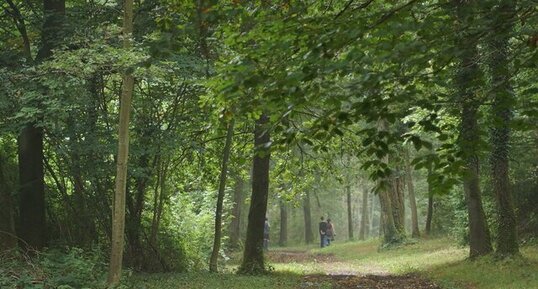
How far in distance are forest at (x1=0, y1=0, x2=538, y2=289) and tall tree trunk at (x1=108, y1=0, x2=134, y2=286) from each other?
0.12 feet

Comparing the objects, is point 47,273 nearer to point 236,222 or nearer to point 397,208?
point 397,208

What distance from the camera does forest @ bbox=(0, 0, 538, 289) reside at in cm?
420

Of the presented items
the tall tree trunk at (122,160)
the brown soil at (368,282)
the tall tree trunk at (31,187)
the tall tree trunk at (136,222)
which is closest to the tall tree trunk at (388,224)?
the brown soil at (368,282)

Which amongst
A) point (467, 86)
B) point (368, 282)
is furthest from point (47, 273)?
point (467, 86)

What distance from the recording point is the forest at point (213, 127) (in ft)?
13.8

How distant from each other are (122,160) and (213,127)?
3.84 meters

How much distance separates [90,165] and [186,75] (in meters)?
2.88

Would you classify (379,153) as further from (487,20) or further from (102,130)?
(102,130)

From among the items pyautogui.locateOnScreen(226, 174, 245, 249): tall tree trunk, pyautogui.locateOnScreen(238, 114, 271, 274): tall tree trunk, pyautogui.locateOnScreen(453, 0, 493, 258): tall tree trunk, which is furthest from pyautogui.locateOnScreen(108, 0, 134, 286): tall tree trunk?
pyautogui.locateOnScreen(226, 174, 245, 249): tall tree trunk

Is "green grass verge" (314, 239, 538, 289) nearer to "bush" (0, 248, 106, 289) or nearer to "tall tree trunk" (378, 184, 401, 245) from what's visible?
"tall tree trunk" (378, 184, 401, 245)

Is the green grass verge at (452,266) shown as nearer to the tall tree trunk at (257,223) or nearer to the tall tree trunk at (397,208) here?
the tall tree trunk at (397,208)

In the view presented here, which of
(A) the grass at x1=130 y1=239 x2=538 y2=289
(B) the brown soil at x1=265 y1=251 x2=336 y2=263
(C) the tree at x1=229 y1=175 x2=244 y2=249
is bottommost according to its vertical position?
(B) the brown soil at x1=265 y1=251 x2=336 y2=263

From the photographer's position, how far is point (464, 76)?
4.76 metres

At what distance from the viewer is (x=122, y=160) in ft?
33.7
